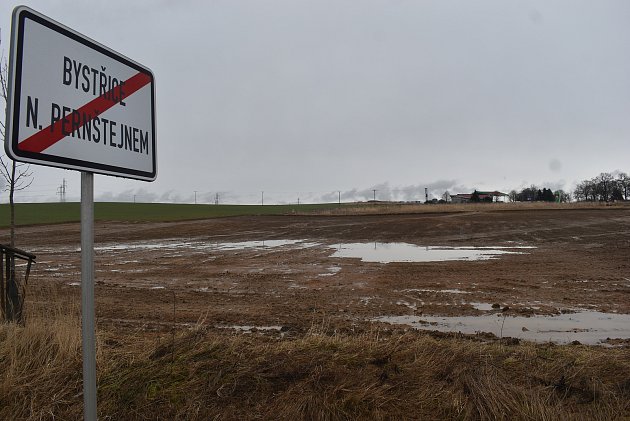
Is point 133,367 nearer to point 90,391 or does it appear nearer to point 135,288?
point 90,391

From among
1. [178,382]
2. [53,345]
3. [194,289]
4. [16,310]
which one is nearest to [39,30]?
[178,382]

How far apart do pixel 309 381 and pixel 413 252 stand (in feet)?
60.0

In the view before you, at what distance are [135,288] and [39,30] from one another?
11172mm

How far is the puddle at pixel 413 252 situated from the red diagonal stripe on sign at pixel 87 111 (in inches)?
633

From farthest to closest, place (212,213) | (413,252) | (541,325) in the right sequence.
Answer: (212,213), (413,252), (541,325)

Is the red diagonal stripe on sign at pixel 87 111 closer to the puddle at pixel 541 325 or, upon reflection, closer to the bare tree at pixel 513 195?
the puddle at pixel 541 325

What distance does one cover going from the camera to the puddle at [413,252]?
Result: 18.4 metres

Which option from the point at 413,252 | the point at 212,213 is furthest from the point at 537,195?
the point at 413,252

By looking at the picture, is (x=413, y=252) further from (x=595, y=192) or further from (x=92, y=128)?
(x=595, y=192)

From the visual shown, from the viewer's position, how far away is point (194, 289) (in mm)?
11789

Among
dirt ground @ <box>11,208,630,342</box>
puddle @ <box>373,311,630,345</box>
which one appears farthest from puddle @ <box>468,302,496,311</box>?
puddle @ <box>373,311,630,345</box>

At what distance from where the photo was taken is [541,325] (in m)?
7.53

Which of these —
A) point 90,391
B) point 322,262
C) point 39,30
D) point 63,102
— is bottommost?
point 322,262

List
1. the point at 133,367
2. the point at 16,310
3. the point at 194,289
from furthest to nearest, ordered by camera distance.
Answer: the point at 194,289
the point at 16,310
the point at 133,367
